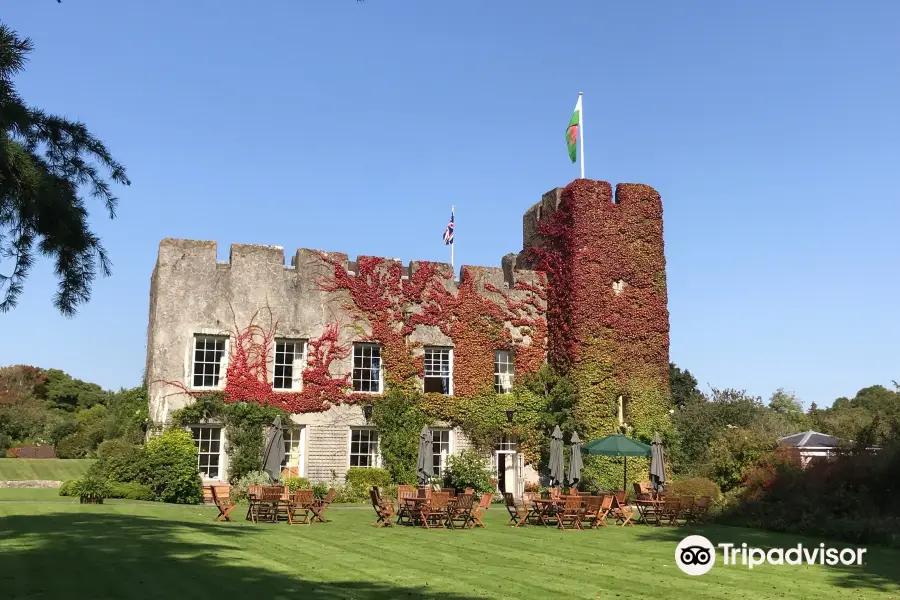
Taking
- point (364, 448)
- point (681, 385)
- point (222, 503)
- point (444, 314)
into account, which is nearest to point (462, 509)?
point (222, 503)

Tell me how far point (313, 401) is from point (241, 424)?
2351 millimetres

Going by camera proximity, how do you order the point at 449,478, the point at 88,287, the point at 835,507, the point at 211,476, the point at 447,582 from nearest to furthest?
the point at 88,287 < the point at 447,582 < the point at 835,507 < the point at 211,476 < the point at 449,478

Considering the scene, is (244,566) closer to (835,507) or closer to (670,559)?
(670,559)

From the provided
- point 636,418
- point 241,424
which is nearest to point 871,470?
Answer: point 636,418

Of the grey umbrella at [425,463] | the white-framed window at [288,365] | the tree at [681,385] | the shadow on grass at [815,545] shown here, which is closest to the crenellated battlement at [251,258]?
the white-framed window at [288,365]

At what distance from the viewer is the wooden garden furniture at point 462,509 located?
55.7 ft

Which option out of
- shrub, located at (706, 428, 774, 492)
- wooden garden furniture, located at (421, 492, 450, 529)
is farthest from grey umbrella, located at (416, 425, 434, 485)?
shrub, located at (706, 428, 774, 492)

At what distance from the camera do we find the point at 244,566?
34.9 ft

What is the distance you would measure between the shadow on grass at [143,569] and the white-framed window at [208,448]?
969 cm

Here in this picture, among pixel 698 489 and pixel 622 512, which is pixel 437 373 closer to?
pixel 698 489

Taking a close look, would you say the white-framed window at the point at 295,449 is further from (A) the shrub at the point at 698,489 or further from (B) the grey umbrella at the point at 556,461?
(A) the shrub at the point at 698,489

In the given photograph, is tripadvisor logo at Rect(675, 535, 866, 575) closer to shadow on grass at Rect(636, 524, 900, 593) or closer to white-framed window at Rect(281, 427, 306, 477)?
shadow on grass at Rect(636, 524, 900, 593)

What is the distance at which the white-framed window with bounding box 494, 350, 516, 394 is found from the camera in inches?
1105

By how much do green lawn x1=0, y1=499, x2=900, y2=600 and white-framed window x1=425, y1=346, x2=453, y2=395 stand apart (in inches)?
429
